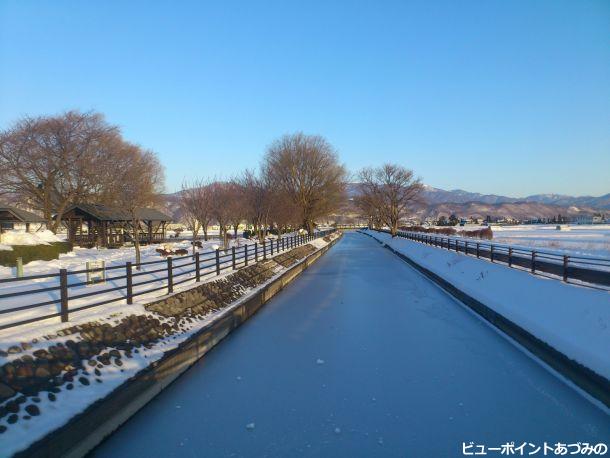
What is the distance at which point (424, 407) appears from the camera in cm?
601

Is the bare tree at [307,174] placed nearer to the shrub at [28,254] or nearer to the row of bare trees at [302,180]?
the row of bare trees at [302,180]

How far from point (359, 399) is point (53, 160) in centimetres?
4323

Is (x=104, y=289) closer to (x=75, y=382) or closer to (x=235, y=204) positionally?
(x=75, y=382)

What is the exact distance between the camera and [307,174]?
58.8 metres

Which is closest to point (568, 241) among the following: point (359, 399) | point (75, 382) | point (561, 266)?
point (561, 266)

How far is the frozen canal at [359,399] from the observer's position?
5.12 meters

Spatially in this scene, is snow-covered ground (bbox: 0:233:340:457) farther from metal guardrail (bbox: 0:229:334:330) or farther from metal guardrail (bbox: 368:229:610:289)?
metal guardrail (bbox: 368:229:610:289)

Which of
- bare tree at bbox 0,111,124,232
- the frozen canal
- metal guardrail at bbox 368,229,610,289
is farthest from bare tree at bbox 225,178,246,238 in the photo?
the frozen canal

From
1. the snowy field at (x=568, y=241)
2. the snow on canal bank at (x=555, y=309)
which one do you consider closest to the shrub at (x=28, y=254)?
the snow on canal bank at (x=555, y=309)

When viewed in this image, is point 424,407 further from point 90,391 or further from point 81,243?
point 81,243

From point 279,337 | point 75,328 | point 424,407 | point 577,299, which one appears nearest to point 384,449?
point 424,407

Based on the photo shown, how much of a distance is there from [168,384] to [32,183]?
140 ft

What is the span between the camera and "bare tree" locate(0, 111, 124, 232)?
4066cm

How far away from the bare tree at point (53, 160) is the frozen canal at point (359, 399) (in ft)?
115
